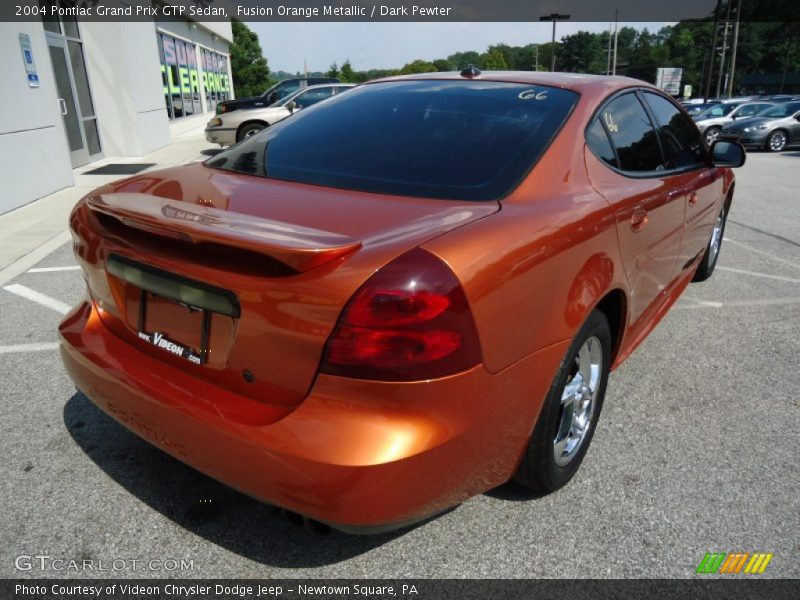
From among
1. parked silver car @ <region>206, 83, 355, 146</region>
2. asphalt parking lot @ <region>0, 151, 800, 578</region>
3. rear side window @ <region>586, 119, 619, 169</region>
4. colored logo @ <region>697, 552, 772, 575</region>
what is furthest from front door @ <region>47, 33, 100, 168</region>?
colored logo @ <region>697, 552, 772, 575</region>

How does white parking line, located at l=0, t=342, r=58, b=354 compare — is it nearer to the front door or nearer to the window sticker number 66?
the window sticker number 66

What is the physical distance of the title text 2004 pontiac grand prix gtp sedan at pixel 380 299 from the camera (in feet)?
5.25

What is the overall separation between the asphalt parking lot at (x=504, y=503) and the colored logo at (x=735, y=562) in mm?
27

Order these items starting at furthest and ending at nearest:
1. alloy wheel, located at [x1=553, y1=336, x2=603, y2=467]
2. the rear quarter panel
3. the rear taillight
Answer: alloy wheel, located at [x1=553, y1=336, x2=603, y2=467]
the rear quarter panel
the rear taillight

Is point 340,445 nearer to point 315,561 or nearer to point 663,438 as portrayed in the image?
point 315,561

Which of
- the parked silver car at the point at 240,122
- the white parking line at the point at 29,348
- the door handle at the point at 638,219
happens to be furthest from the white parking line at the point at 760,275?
the parked silver car at the point at 240,122

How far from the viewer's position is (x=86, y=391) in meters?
2.22

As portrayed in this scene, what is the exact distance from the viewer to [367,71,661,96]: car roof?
2.69 metres

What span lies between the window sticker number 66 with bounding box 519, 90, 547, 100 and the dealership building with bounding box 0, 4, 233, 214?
25.5 feet

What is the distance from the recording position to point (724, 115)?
21797mm

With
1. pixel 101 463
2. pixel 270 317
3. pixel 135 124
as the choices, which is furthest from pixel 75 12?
pixel 270 317

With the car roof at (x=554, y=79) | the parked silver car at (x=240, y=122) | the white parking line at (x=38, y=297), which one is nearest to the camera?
the car roof at (x=554, y=79)

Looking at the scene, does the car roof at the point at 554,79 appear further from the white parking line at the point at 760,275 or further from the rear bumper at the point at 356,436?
the white parking line at the point at 760,275

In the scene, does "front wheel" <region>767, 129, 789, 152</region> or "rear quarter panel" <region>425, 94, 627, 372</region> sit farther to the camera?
"front wheel" <region>767, 129, 789, 152</region>
